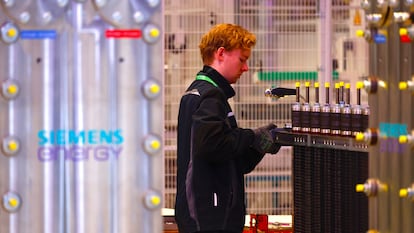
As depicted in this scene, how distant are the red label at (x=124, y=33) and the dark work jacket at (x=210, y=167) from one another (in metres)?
1.52

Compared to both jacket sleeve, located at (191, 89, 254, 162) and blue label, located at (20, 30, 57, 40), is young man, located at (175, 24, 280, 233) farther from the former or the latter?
blue label, located at (20, 30, 57, 40)

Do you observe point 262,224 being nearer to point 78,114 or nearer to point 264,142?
point 264,142

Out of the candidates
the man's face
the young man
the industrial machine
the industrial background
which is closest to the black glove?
the young man

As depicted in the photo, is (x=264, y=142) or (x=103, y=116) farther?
(x=264, y=142)

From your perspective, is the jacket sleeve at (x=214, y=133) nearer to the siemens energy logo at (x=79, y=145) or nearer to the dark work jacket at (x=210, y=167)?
the dark work jacket at (x=210, y=167)

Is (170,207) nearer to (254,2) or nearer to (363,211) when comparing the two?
(254,2)

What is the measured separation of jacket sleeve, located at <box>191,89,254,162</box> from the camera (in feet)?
12.4

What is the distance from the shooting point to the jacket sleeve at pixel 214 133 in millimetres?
3773

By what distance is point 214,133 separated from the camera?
378cm

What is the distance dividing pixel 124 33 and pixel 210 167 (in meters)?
1.65

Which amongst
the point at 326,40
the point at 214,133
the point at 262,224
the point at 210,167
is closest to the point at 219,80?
the point at 214,133

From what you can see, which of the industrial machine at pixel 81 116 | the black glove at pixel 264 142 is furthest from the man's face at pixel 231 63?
the industrial machine at pixel 81 116

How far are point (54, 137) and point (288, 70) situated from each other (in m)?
5.38

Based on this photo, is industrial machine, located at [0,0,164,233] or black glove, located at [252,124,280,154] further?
black glove, located at [252,124,280,154]
